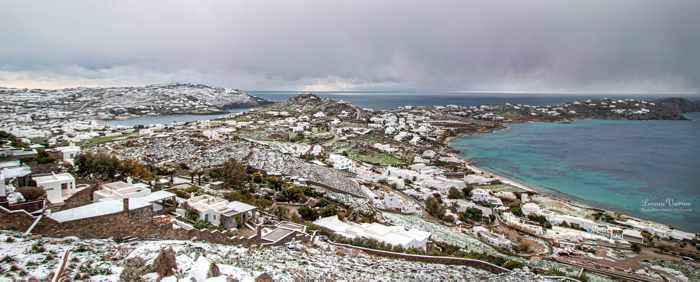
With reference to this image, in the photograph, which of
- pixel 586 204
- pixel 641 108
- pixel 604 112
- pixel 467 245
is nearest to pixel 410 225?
pixel 467 245

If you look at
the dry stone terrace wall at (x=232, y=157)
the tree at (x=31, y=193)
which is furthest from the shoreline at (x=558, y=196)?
the tree at (x=31, y=193)

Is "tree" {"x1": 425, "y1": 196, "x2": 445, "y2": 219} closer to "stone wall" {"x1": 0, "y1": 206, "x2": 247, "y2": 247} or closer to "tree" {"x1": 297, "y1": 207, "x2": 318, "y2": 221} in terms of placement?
"tree" {"x1": 297, "y1": 207, "x2": 318, "y2": 221}

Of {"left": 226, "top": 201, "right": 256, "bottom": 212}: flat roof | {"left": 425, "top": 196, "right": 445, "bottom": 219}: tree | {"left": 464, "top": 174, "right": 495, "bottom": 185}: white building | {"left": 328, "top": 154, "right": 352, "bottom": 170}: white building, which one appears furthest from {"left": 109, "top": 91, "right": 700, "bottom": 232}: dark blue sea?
{"left": 226, "top": 201, "right": 256, "bottom": 212}: flat roof

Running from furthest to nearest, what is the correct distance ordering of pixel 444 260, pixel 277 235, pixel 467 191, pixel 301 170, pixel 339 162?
pixel 339 162 < pixel 301 170 < pixel 467 191 < pixel 444 260 < pixel 277 235

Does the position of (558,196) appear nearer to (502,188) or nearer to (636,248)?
(502,188)

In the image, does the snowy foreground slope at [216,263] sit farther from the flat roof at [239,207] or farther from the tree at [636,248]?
the tree at [636,248]

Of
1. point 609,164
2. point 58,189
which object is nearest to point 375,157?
point 609,164

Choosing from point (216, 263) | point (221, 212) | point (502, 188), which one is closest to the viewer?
point (216, 263)

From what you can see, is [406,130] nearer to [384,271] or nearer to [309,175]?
[309,175]
